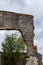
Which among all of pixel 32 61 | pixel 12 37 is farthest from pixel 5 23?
pixel 12 37

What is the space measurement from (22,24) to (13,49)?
211 inches

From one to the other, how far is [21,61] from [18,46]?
124cm

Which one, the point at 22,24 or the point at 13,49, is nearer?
the point at 22,24

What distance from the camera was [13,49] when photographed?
25.4 metres

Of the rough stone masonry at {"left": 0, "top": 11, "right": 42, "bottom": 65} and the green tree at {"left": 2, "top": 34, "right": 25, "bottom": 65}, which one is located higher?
the rough stone masonry at {"left": 0, "top": 11, "right": 42, "bottom": 65}

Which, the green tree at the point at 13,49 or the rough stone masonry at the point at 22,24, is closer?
the rough stone masonry at the point at 22,24

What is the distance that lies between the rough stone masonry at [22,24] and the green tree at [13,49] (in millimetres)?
4854

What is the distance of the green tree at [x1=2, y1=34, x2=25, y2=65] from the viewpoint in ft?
82.9

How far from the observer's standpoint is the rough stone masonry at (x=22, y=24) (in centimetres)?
2005

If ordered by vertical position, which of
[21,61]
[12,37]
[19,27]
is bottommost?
[21,61]

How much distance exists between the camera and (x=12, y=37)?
25.7m

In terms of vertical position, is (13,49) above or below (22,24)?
below

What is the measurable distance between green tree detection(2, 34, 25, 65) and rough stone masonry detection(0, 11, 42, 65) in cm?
485

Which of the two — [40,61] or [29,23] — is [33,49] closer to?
[29,23]
